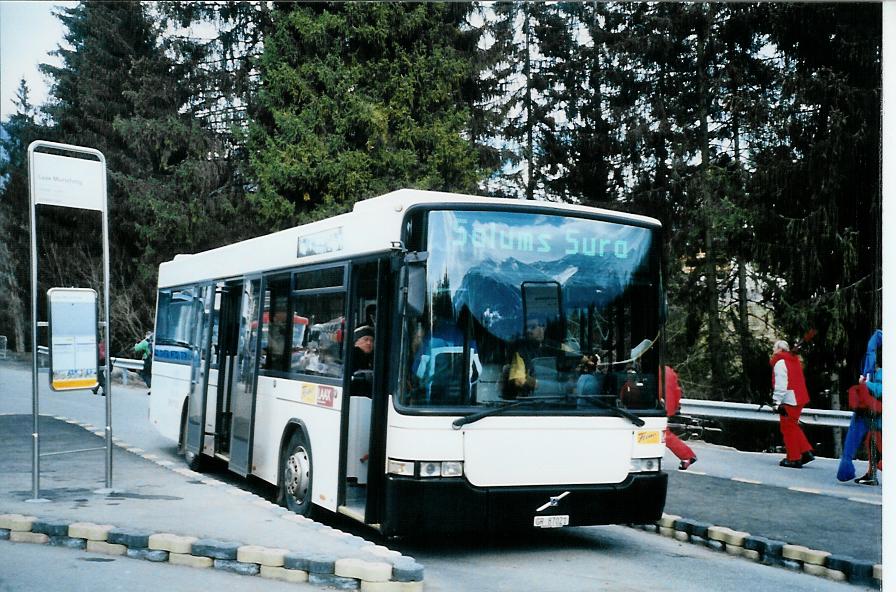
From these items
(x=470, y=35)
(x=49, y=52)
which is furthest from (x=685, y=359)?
(x=49, y=52)

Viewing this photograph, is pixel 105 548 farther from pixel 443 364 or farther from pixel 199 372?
pixel 199 372

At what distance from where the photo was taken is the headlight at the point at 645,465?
7.42 m

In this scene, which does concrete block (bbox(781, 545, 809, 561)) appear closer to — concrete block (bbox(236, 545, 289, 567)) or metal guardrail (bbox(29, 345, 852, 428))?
concrete block (bbox(236, 545, 289, 567))

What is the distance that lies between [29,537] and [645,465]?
15.3 ft

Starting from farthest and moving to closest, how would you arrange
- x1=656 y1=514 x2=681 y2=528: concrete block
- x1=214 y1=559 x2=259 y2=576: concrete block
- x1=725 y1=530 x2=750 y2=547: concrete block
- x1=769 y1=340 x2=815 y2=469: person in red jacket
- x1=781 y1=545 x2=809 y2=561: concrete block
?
x1=769 y1=340 x2=815 y2=469: person in red jacket < x1=656 y1=514 x2=681 y2=528: concrete block < x1=725 y1=530 x2=750 y2=547: concrete block < x1=781 y1=545 x2=809 y2=561: concrete block < x1=214 y1=559 x2=259 y2=576: concrete block

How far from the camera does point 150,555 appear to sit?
668 cm

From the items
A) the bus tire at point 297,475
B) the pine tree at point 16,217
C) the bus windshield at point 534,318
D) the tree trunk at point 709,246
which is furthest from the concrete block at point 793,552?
the tree trunk at point 709,246

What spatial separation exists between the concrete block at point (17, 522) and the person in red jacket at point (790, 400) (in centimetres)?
906

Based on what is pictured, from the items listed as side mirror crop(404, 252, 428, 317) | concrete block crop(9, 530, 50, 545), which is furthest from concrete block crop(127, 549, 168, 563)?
side mirror crop(404, 252, 428, 317)

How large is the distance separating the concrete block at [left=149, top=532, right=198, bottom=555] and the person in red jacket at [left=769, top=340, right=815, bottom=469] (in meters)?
8.36

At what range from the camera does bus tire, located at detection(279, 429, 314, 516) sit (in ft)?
28.3

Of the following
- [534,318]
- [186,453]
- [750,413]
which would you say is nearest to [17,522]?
[534,318]

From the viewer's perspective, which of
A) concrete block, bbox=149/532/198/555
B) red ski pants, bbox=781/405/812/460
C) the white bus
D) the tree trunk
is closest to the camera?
concrete block, bbox=149/532/198/555

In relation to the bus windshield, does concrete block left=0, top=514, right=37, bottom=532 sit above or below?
below
